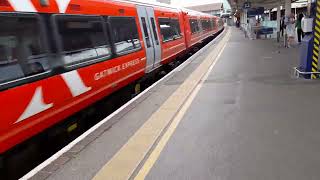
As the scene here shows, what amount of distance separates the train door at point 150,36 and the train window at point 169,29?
3.96 ft

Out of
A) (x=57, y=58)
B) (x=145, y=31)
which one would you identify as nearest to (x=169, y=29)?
(x=145, y=31)

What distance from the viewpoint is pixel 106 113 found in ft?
27.7

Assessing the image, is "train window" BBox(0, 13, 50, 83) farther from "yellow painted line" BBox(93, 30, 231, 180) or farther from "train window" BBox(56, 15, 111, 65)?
"yellow painted line" BBox(93, 30, 231, 180)

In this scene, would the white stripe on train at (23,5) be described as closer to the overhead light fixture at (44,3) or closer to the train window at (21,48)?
the train window at (21,48)

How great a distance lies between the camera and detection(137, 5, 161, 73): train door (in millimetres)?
11062

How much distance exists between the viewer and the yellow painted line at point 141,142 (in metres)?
4.29

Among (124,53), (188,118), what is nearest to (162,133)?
(188,118)

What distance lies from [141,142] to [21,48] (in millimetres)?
2065

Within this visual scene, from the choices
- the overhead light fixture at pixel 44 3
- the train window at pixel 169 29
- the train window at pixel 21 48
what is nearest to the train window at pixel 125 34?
the overhead light fixture at pixel 44 3

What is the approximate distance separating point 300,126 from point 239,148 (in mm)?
1428

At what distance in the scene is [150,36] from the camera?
11.7 m

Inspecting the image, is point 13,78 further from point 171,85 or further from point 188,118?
point 171,85

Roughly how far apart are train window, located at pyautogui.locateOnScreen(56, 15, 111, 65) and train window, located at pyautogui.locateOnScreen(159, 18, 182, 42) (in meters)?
6.04

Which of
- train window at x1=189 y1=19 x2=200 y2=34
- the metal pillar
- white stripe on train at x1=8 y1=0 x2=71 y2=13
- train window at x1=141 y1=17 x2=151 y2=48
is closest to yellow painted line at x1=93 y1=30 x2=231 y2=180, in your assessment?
white stripe on train at x1=8 y1=0 x2=71 y2=13
